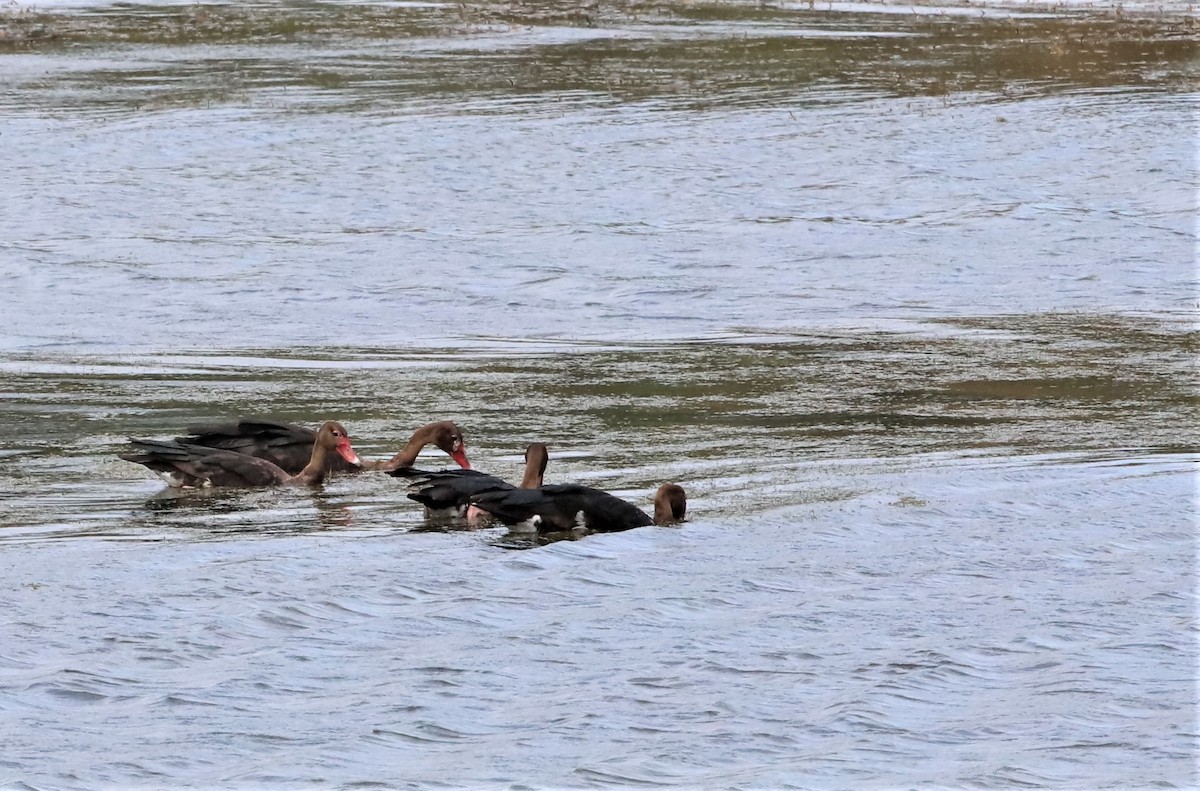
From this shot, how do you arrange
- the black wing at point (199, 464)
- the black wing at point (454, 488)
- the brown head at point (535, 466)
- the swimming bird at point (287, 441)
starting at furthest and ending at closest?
1. the swimming bird at point (287, 441)
2. the black wing at point (199, 464)
3. the brown head at point (535, 466)
4. the black wing at point (454, 488)

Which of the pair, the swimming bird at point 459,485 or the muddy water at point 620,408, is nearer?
the muddy water at point 620,408

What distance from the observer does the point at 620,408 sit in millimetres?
12891

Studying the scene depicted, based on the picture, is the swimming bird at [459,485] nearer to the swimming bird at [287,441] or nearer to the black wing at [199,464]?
the swimming bird at [287,441]

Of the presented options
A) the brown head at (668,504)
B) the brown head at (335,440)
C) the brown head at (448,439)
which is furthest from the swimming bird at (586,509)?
the brown head at (335,440)

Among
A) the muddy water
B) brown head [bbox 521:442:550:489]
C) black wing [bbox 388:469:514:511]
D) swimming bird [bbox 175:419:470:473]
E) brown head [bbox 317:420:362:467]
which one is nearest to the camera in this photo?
the muddy water

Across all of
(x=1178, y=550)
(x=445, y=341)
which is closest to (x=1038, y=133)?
(x=445, y=341)

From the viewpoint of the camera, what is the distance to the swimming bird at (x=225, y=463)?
35.1 ft

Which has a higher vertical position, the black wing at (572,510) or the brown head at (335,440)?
the brown head at (335,440)

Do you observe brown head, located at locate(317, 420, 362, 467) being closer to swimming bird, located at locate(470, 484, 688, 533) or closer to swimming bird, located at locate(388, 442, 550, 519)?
swimming bird, located at locate(388, 442, 550, 519)

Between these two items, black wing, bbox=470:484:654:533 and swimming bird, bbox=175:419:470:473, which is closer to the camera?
black wing, bbox=470:484:654:533

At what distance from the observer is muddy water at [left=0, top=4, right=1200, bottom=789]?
7.43 meters

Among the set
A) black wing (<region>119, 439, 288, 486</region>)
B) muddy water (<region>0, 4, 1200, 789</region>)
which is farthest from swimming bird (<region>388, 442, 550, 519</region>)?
black wing (<region>119, 439, 288, 486</region>)

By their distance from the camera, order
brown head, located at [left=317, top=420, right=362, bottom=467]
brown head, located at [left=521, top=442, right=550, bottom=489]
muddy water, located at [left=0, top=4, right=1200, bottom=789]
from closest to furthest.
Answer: muddy water, located at [left=0, top=4, right=1200, bottom=789]
brown head, located at [left=521, top=442, right=550, bottom=489]
brown head, located at [left=317, top=420, right=362, bottom=467]

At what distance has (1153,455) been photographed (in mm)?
11539
